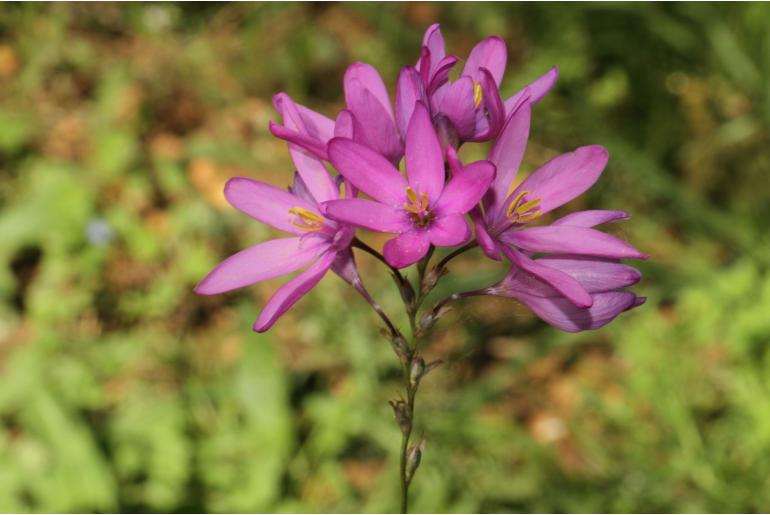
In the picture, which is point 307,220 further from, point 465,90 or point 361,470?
point 361,470

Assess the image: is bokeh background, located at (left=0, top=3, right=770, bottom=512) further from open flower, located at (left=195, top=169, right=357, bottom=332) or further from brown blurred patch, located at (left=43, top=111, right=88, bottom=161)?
open flower, located at (left=195, top=169, right=357, bottom=332)

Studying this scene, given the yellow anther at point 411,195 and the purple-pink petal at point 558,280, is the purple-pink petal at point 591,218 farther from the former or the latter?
the yellow anther at point 411,195

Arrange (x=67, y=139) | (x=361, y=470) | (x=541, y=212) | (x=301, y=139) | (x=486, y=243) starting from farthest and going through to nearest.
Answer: (x=67, y=139) → (x=361, y=470) → (x=541, y=212) → (x=301, y=139) → (x=486, y=243)

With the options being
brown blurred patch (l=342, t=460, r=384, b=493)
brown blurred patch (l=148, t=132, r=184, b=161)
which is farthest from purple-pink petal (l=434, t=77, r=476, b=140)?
brown blurred patch (l=148, t=132, r=184, b=161)

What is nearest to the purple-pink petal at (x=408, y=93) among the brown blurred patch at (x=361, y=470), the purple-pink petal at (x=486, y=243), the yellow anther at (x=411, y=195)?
the yellow anther at (x=411, y=195)

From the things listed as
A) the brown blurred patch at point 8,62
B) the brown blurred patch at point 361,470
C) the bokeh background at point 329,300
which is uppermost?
the brown blurred patch at point 8,62

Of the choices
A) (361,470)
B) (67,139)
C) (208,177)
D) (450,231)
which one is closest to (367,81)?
(450,231)

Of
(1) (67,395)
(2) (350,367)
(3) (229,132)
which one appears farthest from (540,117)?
(1) (67,395)
